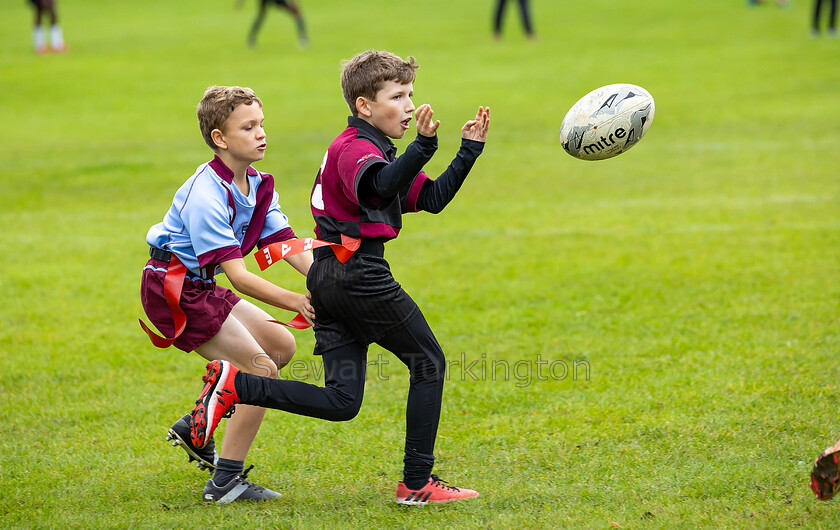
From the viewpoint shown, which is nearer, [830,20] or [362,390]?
[362,390]

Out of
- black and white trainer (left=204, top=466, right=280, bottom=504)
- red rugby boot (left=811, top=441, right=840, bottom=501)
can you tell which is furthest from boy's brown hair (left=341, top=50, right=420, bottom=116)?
red rugby boot (left=811, top=441, right=840, bottom=501)

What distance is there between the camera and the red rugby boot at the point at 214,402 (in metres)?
3.86

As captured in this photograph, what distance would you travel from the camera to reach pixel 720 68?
71.6ft

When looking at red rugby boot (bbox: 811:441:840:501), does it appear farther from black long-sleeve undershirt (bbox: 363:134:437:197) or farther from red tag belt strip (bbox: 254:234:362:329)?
red tag belt strip (bbox: 254:234:362:329)

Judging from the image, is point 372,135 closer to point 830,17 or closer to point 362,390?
point 362,390

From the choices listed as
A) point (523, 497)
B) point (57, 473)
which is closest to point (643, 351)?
point (523, 497)

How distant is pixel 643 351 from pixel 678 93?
1448cm

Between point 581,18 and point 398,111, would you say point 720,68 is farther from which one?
point 398,111

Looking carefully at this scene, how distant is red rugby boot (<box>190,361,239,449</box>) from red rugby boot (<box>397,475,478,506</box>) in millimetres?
880

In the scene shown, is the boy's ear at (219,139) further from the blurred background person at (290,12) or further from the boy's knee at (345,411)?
the blurred background person at (290,12)

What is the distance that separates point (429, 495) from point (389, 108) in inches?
68.4

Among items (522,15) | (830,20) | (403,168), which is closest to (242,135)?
(403,168)

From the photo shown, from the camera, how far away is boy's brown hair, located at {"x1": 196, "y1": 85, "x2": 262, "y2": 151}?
13.5 feet

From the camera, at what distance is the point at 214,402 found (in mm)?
3859
